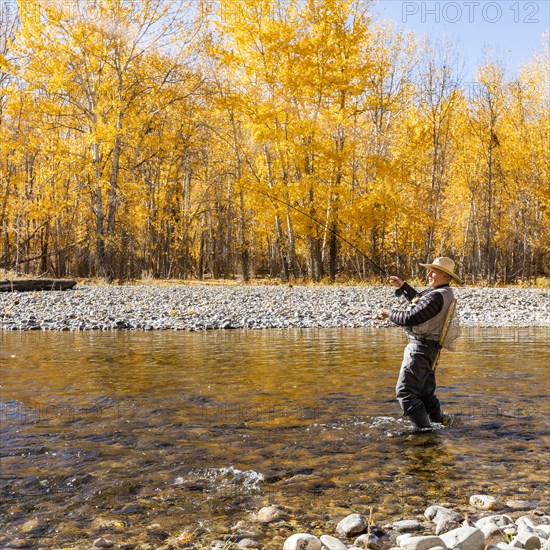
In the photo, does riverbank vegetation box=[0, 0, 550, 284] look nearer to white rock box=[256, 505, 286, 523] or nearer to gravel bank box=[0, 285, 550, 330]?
gravel bank box=[0, 285, 550, 330]

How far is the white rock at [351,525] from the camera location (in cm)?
340

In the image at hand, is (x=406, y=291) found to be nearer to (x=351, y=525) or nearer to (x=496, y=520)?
(x=496, y=520)

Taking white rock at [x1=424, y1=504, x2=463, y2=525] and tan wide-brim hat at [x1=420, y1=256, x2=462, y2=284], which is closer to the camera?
white rock at [x1=424, y1=504, x2=463, y2=525]

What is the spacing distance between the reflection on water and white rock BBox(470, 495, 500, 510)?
0.29ft

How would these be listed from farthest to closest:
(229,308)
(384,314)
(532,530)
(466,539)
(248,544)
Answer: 1. (229,308)
2. (384,314)
3. (248,544)
4. (532,530)
5. (466,539)

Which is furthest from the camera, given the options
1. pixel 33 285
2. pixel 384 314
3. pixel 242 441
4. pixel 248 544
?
pixel 33 285

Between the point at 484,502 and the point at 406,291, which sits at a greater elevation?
the point at 406,291

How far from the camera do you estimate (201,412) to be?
6.16m

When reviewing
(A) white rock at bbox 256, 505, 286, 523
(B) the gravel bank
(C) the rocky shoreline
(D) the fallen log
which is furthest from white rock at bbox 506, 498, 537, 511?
(D) the fallen log

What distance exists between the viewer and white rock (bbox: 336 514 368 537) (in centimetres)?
340

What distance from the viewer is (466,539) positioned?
9.41ft

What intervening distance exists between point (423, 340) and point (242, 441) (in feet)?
5.96

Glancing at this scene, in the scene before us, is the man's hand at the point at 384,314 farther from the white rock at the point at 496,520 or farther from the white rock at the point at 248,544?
the white rock at the point at 248,544

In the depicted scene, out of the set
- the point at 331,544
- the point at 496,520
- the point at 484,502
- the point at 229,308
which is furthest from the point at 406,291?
the point at 229,308
